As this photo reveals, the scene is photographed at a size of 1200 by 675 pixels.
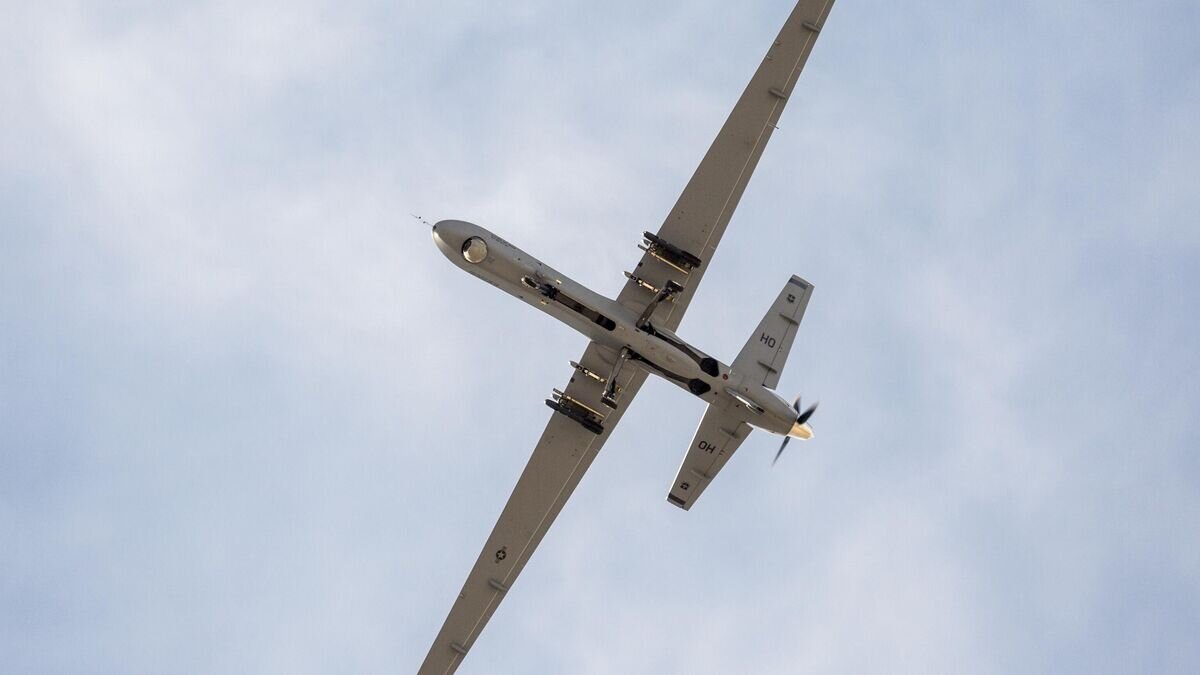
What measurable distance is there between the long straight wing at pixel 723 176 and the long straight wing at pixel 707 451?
5.03 metres

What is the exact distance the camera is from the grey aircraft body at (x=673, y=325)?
6131 centimetres

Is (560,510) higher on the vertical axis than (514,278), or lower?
lower

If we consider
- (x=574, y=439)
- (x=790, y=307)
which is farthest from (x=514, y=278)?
(x=790, y=307)

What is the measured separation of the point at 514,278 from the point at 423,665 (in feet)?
63.5

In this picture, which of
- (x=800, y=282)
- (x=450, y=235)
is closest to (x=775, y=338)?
(x=800, y=282)

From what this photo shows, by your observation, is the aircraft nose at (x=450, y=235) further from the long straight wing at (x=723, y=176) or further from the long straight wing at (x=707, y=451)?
the long straight wing at (x=707, y=451)

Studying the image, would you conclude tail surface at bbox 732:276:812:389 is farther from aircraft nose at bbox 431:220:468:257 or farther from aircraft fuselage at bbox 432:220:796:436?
aircraft nose at bbox 431:220:468:257

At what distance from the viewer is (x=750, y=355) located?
63.5 m

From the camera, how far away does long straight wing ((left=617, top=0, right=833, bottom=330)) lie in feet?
201

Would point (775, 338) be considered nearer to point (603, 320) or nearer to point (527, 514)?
point (603, 320)

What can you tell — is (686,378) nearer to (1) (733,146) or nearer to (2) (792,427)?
(2) (792,427)

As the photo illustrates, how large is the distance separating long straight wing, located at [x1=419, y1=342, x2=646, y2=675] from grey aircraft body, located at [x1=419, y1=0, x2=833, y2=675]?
6 centimetres

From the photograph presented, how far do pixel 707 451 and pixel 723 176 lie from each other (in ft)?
41.0

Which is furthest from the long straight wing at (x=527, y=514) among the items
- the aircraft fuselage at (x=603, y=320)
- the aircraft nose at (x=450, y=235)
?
the aircraft nose at (x=450, y=235)
